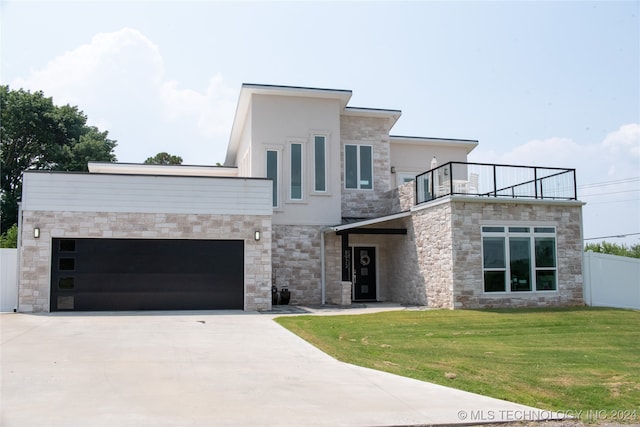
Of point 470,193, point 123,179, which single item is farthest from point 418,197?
point 123,179

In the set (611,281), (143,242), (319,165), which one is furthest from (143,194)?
(611,281)

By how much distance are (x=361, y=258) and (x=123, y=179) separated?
908 centimetres

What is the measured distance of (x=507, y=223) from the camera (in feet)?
54.4

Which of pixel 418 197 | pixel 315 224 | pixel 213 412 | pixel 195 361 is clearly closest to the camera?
pixel 213 412

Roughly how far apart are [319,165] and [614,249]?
16.3 m

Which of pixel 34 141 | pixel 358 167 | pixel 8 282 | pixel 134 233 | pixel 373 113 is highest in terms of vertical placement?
pixel 34 141

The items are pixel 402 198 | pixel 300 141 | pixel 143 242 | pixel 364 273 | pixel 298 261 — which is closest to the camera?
pixel 143 242

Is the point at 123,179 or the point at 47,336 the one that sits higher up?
the point at 123,179

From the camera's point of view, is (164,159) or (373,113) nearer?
(373,113)

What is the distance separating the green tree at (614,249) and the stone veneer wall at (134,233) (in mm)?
17291

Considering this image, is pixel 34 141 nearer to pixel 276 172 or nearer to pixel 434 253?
pixel 276 172

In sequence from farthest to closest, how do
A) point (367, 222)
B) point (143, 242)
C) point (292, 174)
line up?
point (292, 174)
point (367, 222)
point (143, 242)

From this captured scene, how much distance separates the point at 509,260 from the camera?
16484mm

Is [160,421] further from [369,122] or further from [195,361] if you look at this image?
[369,122]
